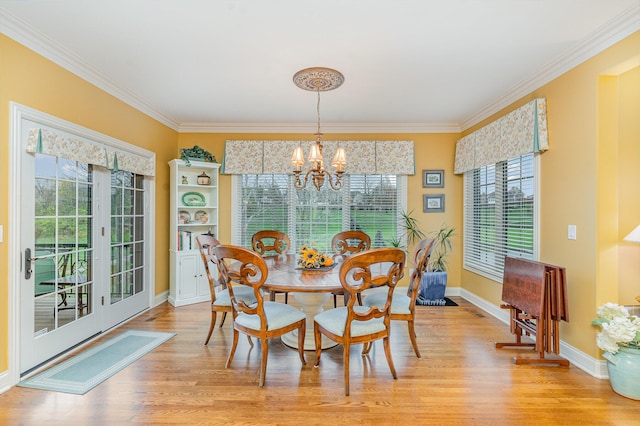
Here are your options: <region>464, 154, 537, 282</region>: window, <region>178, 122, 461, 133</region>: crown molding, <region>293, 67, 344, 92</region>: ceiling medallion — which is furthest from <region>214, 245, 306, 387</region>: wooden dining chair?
<region>178, 122, 461, 133</region>: crown molding

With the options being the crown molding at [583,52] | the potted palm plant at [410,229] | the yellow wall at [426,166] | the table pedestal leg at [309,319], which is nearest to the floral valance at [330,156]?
the yellow wall at [426,166]

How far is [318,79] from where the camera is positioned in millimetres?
2977

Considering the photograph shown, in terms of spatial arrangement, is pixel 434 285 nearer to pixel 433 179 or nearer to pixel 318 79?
pixel 433 179

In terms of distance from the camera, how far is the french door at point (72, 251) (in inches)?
93.5

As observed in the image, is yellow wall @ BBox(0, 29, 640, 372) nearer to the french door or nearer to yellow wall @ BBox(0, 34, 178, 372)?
yellow wall @ BBox(0, 34, 178, 372)

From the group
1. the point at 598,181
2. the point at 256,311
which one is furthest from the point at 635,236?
the point at 256,311

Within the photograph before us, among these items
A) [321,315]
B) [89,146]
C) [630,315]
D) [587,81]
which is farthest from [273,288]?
[587,81]

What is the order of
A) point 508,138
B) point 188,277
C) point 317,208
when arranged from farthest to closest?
point 317,208 → point 188,277 → point 508,138

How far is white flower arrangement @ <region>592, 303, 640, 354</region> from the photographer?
6.78ft

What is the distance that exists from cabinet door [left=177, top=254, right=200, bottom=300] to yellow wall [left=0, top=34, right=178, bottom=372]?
1.11 ft

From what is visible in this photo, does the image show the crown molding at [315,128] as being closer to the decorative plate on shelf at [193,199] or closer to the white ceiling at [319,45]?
the white ceiling at [319,45]

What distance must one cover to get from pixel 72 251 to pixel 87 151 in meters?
0.93

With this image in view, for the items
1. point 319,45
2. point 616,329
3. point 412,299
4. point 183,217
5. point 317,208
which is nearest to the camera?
point 616,329

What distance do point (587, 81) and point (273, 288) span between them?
9.79ft
